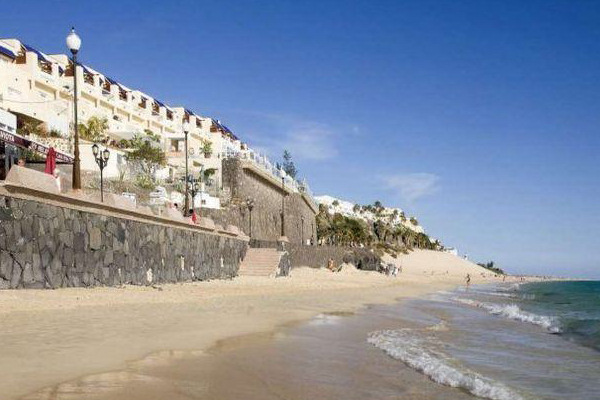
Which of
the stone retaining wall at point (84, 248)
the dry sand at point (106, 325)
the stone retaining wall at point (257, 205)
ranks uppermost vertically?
the stone retaining wall at point (257, 205)

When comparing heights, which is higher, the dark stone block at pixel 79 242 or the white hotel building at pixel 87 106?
the white hotel building at pixel 87 106

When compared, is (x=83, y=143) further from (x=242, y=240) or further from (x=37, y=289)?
(x=37, y=289)

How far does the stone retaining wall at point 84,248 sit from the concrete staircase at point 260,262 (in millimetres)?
7599

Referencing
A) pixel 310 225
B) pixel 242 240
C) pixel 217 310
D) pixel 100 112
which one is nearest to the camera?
pixel 217 310

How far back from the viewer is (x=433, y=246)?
461 feet

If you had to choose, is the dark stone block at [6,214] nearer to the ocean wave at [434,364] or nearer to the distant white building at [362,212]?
the ocean wave at [434,364]

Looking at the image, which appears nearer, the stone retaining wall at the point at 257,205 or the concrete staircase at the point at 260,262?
the concrete staircase at the point at 260,262

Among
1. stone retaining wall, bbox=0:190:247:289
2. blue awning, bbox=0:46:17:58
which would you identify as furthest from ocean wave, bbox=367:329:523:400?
blue awning, bbox=0:46:17:58

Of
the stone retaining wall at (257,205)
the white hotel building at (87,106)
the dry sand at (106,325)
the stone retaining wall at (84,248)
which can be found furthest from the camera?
the stone retaining wall at (257,205)

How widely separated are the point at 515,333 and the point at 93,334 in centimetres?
1159

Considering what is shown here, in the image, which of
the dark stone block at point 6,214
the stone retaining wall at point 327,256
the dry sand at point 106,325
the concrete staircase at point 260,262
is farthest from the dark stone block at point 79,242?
the stone retaining wall at point 327,256

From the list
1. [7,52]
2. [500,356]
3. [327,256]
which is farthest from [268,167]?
[500,356]

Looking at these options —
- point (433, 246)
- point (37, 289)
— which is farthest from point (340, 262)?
point (433, 246)

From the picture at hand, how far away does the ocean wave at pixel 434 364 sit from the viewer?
22.1ft
